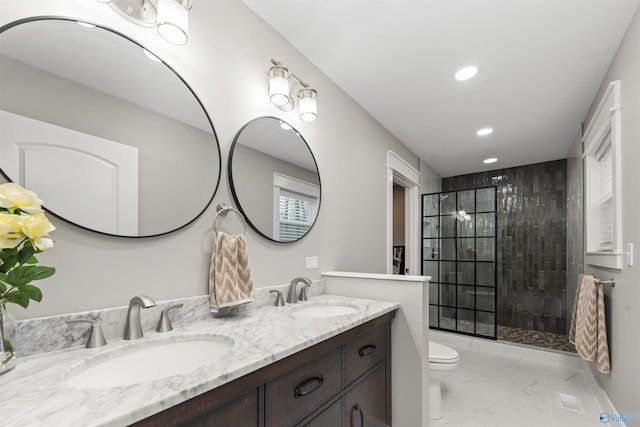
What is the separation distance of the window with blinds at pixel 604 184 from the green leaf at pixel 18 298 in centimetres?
278

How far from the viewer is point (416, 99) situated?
2.59 meters

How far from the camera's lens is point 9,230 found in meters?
0.64

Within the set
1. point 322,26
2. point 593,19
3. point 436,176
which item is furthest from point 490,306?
point 322,26

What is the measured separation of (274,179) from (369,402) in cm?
123

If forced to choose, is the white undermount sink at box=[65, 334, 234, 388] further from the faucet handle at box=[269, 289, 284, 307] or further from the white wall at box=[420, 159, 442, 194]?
the white wall at box=[420, 159, 442, 194]

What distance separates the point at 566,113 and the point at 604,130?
0.71m

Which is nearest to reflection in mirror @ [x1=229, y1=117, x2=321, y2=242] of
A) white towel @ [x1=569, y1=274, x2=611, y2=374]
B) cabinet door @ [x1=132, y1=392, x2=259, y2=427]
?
cabinet door @ [x1=132, y1=392, x2=259, y2=427]

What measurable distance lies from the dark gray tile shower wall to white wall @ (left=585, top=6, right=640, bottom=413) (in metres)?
2.44

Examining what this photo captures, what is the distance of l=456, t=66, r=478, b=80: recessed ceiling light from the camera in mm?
2143

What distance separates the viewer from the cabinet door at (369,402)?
4.19 feet

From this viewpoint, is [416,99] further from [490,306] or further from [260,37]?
[490,306]

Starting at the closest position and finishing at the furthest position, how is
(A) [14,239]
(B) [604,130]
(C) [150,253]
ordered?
(A) [14,239] < (C) [150,253] < (B) [604,130]

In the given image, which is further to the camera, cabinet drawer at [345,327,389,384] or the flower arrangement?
cabinet drawer at [345,327,389,384]

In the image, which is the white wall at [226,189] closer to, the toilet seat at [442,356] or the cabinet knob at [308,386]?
the cabinet knob at [308,386]
